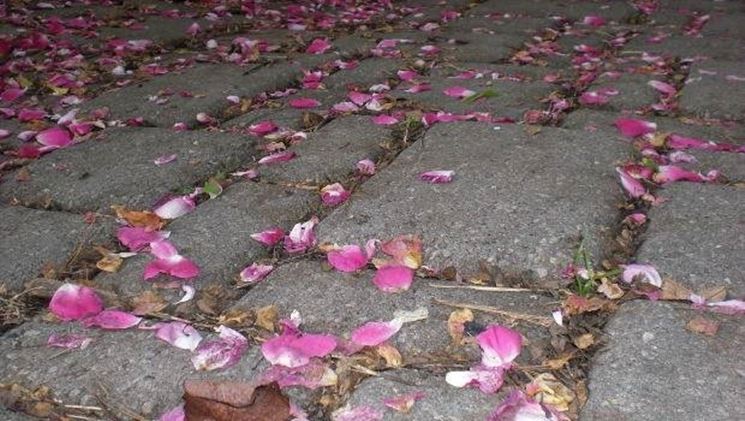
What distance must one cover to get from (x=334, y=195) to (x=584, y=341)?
2.46ft

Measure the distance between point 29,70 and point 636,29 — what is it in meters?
2.78

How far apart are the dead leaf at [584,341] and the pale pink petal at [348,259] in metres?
0.45

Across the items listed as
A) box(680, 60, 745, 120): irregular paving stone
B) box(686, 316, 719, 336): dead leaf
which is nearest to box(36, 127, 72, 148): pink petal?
box(686, 316, 719, 336): dead leaf

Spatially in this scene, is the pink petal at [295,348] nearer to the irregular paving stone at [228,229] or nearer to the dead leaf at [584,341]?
the irregular paving stone at [228,229]

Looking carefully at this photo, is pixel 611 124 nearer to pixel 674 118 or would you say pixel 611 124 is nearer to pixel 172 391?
pixel 674 118

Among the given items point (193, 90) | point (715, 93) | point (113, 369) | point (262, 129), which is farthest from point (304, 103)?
point (113, 369)

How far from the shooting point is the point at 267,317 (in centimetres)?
130

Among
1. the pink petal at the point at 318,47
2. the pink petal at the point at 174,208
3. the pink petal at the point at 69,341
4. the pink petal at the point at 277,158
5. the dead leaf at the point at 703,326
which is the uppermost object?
the dead leaf at the point at 703,326

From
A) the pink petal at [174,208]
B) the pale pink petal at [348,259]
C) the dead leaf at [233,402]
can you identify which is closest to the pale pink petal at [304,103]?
the pink petal at [174,208]

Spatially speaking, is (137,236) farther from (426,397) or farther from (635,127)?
(635,127)

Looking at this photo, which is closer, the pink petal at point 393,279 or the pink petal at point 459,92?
the pink petal at point 393,279

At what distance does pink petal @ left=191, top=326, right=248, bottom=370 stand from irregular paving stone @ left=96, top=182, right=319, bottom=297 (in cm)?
21

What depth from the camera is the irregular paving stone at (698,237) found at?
1.38 m

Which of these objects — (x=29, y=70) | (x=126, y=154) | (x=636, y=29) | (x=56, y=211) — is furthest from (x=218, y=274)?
(x=636, y=29)
